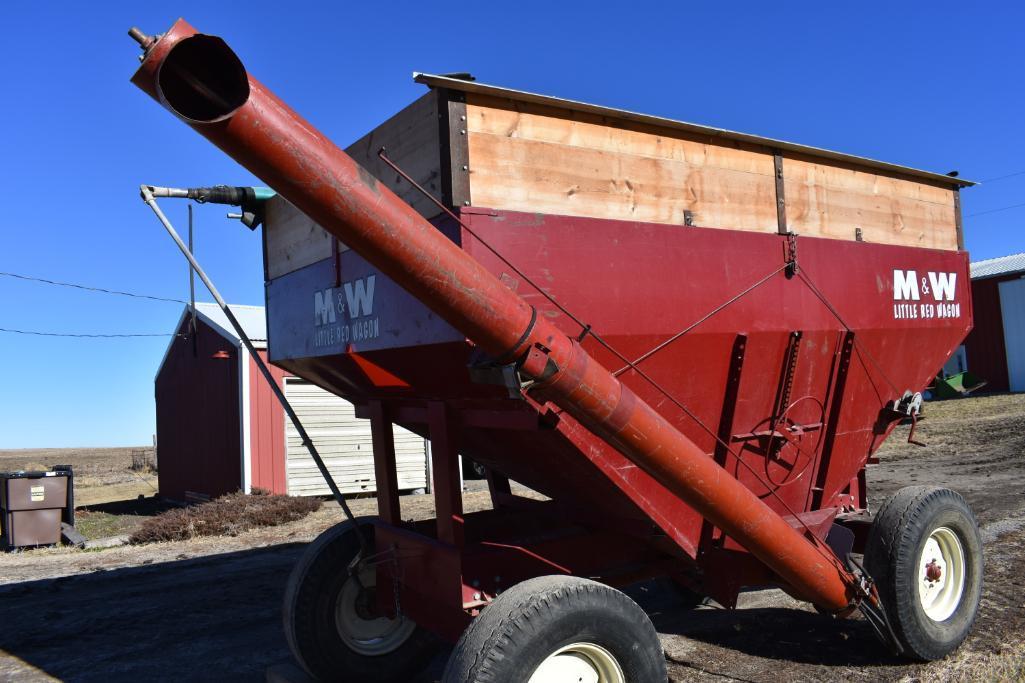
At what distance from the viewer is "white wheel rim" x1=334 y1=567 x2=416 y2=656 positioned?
4707 millimetres

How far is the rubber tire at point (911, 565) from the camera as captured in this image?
4.52 meters

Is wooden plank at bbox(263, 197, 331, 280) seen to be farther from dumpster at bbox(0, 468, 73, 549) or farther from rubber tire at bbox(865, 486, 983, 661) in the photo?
dumpster at bbox(0, 468, 73, 549)

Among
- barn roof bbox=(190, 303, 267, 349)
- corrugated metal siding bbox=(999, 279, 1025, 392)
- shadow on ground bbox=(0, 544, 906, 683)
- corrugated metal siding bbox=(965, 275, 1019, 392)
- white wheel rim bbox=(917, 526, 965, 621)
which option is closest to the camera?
white wheel rim bbox=(917, 526, 965, 621)

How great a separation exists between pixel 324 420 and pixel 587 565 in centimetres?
1103

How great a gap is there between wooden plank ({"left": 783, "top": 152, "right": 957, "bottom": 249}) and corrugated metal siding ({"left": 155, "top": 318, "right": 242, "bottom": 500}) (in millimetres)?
12085

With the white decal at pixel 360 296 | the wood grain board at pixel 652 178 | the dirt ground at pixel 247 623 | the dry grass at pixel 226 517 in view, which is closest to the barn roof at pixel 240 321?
the dry grass at pixel 226 517

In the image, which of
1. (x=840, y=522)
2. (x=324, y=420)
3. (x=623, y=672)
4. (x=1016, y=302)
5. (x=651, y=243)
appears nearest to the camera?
(x=623, y=672)

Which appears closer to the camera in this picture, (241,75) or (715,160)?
(241,75)

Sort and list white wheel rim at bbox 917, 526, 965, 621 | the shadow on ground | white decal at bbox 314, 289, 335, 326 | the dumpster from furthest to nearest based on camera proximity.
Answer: the dumpster
the shadow on ground
white wheel rim at bbox 917, 526, 965, 621
white decal at bbox 314, 289, 335, 326

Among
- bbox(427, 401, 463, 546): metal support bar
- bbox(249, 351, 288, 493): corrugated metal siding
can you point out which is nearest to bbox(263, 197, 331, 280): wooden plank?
bbox(427, 401, 463, 546): metal support bar

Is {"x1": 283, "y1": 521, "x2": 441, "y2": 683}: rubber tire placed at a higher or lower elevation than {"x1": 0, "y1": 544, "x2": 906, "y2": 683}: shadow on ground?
higher

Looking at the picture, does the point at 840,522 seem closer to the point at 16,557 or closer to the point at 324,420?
the point at 16,557

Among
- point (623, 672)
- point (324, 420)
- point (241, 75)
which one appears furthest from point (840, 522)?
point (324, 420)

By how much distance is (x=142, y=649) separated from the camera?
5695 mm
